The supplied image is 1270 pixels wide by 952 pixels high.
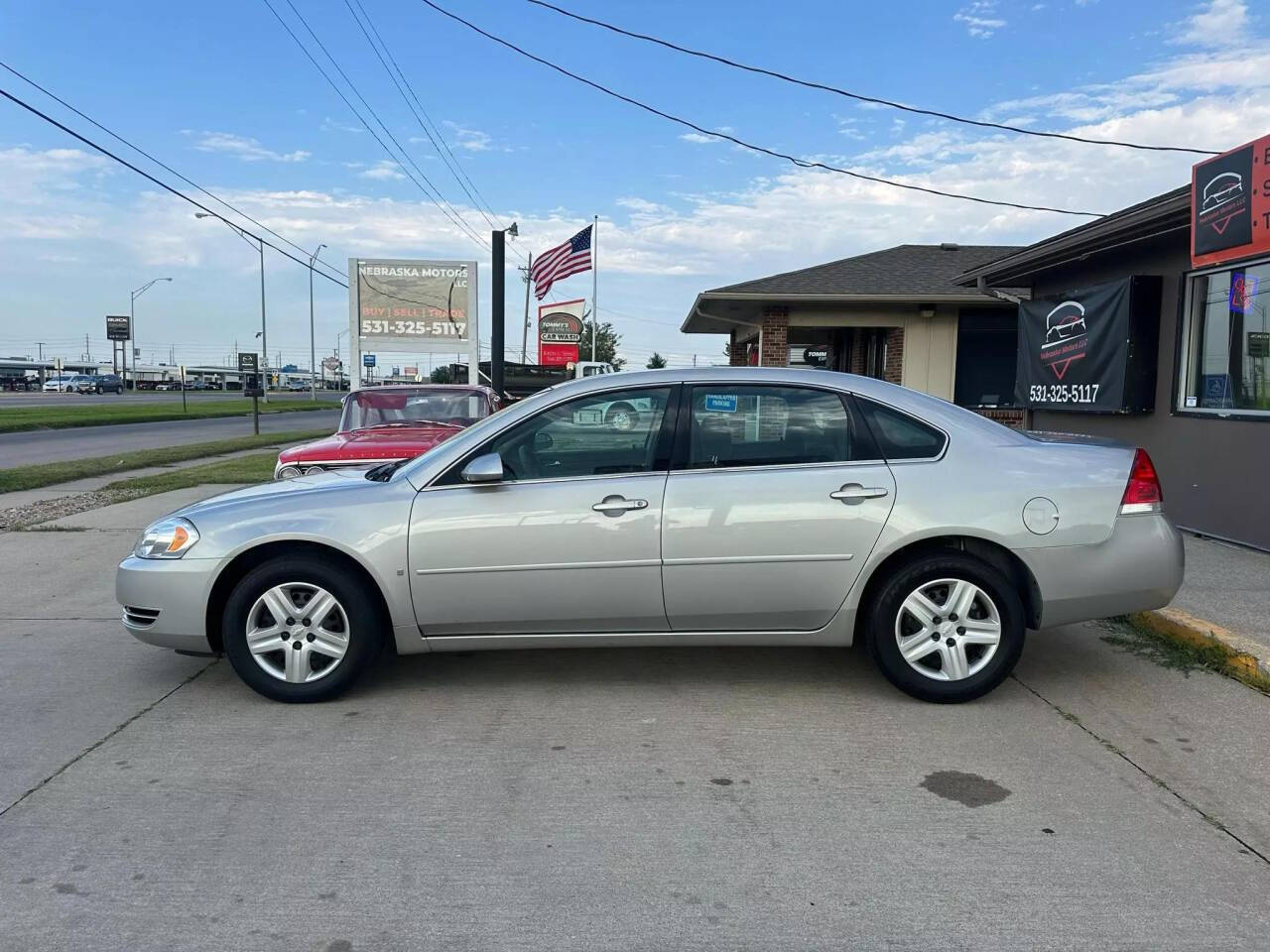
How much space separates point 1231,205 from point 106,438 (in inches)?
1067

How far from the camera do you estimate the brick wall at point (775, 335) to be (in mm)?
17141

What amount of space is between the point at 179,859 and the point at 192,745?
1095 mm

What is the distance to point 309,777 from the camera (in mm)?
3973

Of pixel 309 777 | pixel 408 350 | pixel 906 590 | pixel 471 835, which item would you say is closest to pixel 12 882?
pixel 309 777

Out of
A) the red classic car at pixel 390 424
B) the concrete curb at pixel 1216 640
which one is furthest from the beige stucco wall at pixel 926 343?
the concrete curb at pixel 1216 640

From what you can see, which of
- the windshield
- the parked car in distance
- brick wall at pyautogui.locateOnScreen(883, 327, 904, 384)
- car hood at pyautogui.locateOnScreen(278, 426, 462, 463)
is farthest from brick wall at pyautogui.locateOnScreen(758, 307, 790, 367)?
the parked car in distance

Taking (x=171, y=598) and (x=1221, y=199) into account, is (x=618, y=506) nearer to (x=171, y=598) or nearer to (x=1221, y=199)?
(x=171, y=598)

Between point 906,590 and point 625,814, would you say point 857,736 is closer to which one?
point 906,590

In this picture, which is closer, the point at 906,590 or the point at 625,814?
the point at 625,814

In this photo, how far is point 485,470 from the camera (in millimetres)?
4625

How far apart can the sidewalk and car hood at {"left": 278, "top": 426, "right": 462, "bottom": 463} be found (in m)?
5.40

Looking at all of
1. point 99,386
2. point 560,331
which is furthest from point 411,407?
point 99,386

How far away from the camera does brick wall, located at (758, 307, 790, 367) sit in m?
17.1

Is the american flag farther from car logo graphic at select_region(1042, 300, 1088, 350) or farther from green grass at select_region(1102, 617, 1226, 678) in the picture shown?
green grass at select_region(1102, 617, 1226, 678)
